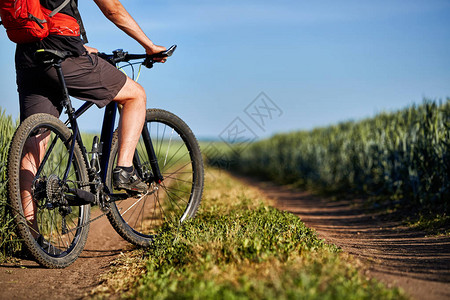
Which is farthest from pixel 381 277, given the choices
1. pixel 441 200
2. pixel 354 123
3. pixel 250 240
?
pixel 354 123

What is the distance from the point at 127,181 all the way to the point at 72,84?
863 millimetres

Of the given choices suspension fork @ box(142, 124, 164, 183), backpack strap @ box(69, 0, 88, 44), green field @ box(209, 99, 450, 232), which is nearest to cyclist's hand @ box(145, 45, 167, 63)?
backpack strap @ box(69, 0, 88, 44)

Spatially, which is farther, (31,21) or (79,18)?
(79,18)

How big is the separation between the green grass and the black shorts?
1279 mm

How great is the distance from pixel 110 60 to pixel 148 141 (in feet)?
2.59

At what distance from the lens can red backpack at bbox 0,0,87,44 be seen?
2.88 meters

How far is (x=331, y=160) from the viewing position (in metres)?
11.9

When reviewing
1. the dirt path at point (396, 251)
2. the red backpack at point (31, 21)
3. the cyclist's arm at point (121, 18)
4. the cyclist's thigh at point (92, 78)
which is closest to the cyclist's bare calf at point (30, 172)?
the cyclist's thigh at point (92, 78)

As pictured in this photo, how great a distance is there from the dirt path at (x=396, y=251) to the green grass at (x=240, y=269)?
293 mm

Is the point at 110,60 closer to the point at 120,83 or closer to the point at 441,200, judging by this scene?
the point at 120,83

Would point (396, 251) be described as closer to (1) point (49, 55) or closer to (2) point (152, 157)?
(2) point (152, 157)

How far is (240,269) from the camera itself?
241cm

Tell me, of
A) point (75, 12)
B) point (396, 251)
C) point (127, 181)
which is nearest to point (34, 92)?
point (75, 12)

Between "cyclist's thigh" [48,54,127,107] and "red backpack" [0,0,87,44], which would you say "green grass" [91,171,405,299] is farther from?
"red backpack" [0,0,87,44]
